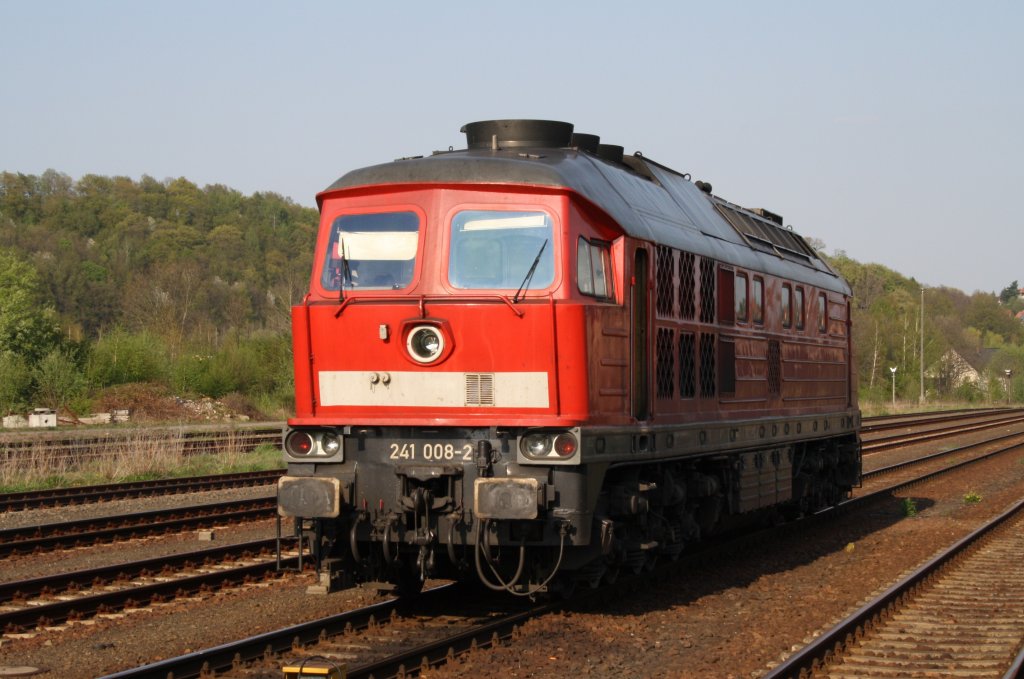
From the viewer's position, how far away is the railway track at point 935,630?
8.20 meters

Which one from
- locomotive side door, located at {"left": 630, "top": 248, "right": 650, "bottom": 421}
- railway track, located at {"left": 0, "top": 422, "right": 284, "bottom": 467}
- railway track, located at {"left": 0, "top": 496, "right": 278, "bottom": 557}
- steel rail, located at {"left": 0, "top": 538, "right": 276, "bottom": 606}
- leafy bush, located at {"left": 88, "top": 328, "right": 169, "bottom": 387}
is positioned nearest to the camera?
locomotive side door, located at {"left": 630, "top": 248, "right": 650, "bottom": 421}

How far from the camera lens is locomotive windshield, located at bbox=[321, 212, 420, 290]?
9227mm

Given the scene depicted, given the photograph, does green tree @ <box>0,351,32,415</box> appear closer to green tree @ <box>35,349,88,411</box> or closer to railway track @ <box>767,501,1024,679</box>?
green tree @ <box>35,349,88,411</box>

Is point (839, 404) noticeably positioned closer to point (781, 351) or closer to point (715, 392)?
point (781, 351)

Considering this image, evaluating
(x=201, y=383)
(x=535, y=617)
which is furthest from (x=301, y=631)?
(x=201, y=383)

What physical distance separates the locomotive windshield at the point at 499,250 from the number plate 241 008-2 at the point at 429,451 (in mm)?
1172

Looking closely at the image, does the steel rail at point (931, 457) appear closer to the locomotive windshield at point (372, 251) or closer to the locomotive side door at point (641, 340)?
the locomotive side door at point (641, 340)

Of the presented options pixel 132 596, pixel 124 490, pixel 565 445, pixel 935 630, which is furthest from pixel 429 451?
pixel 124 490

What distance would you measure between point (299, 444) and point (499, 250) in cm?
212

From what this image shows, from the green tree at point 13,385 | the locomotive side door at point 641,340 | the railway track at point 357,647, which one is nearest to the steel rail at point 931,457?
the locomotive side door at point 641,340

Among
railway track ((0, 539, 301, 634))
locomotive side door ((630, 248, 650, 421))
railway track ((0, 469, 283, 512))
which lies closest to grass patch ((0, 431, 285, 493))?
railway track ((0, 469, 283, 512))

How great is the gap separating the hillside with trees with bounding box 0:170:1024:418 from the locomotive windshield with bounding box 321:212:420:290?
100 ft

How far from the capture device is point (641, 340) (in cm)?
1004

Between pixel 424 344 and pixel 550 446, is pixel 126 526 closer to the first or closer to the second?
pixel 424 344
